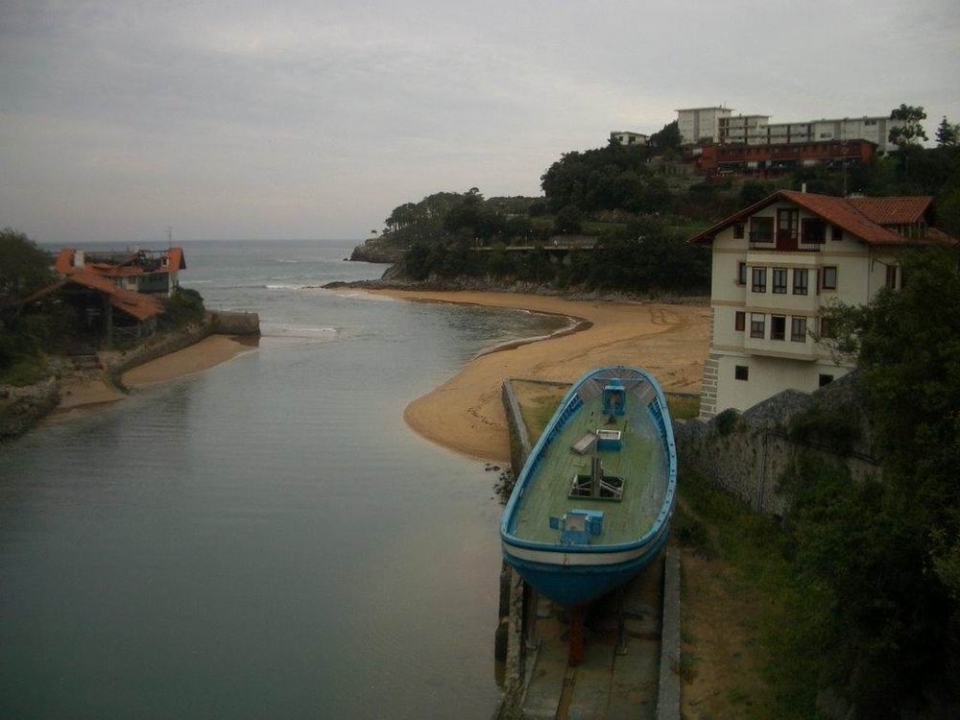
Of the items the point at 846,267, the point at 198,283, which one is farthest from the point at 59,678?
the point at 198,283

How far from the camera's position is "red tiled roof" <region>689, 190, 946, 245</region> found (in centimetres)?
2039

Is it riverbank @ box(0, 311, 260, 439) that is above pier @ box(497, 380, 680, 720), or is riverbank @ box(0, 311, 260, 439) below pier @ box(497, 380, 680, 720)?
above

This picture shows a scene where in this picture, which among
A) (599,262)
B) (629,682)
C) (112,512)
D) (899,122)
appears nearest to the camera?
(629,682)

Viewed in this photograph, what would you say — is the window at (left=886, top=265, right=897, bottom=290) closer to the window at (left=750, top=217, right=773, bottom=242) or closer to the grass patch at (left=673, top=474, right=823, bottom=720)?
the window at (left=750, top=217, right=773, bottom=242)

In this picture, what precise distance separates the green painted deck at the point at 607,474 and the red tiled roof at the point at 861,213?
556cm

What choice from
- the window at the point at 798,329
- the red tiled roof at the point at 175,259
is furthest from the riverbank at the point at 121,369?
the window at the point at 798,329

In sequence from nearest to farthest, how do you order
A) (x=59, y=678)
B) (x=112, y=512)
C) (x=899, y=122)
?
(x=59, y=678)
(x=112, y=512)
(x=899, y=122)

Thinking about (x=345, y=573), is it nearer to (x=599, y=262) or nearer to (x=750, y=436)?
(x=750, y=436)

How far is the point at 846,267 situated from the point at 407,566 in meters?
12.1

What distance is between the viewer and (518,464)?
24.4m

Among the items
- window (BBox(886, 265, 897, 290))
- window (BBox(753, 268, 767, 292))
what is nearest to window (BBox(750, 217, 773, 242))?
window (BBox(753, 268, 767, 292))

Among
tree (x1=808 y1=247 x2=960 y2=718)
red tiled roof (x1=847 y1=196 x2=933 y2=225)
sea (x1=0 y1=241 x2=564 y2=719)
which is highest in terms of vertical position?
red tiled roof (x1=847 y1=196 x2=933 y2=225)

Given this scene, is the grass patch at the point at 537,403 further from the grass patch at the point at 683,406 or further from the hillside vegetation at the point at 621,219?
the hillside vegetation at the point at 621,219

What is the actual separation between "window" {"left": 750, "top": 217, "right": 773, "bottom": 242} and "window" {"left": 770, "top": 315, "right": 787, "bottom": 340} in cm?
197
